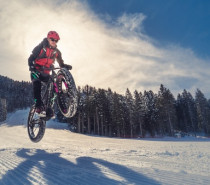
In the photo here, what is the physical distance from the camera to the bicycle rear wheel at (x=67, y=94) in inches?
231

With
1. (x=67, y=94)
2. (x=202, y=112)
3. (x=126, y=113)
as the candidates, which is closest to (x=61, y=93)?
(x=67, y=94)

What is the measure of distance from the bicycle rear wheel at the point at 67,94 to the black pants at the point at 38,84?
31.3 inches

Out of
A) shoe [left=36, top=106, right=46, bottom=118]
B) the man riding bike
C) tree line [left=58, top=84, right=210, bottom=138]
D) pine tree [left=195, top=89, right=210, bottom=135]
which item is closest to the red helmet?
the man riding bike

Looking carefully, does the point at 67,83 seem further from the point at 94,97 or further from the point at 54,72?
the point at 94,97

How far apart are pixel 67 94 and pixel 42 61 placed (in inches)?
75.7

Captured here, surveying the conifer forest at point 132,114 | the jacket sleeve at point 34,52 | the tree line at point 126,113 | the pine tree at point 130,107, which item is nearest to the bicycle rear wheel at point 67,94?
the jacket sleeve at point 34,52

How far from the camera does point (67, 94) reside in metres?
6.44

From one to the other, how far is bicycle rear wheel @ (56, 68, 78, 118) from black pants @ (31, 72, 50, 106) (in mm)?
795

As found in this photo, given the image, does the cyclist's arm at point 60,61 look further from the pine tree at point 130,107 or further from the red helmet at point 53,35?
the pine tree at point 130,107

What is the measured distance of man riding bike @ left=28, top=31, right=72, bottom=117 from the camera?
667 cm

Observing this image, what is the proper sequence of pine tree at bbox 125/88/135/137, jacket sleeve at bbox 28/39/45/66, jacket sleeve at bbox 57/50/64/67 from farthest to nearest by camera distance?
pine tree at bbox 125/88/135/137
jacket sleeve at bbox 57/50/64/67
jacket sleeve at bbox 28/39/45/66

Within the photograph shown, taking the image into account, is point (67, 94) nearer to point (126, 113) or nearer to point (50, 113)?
point (50, 113)

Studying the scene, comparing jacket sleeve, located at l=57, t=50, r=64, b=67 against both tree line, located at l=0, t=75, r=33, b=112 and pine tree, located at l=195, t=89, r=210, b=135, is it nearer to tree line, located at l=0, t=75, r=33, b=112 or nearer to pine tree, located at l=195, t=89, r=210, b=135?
→ pine tree, located at l=195, t=89, r=210, b=135

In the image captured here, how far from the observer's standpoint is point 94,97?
175 ft
